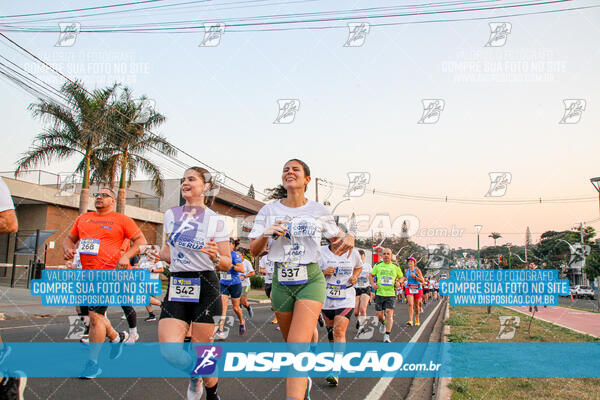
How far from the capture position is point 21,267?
23062 millimetres

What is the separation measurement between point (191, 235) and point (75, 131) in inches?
860

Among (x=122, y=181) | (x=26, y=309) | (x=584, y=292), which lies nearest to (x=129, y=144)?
(x=122, y=181)

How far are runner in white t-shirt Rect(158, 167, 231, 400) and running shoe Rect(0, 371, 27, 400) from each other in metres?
1.00

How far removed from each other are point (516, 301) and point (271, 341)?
5.22 m

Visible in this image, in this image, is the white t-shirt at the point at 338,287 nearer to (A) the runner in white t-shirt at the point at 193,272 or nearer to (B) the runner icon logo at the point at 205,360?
(A) the runner in white t-shirt at the point at 193,272

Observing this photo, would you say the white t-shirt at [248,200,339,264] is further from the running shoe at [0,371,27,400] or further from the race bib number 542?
the running shoe at [0,371,27,400]

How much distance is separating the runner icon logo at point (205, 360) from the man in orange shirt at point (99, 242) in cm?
176

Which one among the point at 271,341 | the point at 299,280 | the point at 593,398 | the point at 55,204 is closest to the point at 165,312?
the point at 299,280

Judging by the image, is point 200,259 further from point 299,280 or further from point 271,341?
point 271,341

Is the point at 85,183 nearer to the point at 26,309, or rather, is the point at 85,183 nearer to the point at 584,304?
the point at 26,309

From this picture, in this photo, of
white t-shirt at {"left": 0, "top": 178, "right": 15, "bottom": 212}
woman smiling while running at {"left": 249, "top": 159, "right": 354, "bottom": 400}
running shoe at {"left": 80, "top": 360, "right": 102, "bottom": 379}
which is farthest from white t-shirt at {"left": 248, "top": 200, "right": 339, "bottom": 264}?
running shoe at {"left": 80, "top": 360, "right": 102, "bottom": 379}

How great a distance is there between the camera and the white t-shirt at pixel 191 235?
4.13m

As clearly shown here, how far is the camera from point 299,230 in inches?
154

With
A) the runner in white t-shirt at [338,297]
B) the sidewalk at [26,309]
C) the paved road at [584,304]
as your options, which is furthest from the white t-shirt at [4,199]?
the paved road at [584,304]
